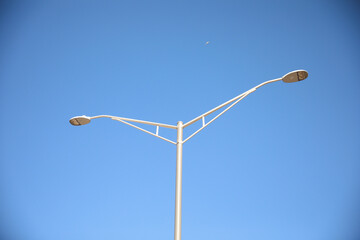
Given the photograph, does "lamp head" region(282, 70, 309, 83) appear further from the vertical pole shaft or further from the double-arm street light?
the vertical pole shaft

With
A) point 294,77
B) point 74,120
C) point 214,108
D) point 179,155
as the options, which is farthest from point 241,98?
point 74,120

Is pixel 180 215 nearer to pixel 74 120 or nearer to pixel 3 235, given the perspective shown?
pixel 74 120

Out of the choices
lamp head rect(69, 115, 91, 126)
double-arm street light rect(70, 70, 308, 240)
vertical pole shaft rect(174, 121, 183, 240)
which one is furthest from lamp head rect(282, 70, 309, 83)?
lamp head rect(69, 115, 91, 126)

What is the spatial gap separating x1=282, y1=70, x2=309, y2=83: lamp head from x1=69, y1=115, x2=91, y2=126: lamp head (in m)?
4.80

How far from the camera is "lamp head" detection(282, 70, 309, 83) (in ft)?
24.0

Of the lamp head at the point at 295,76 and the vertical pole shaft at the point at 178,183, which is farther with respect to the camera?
the lamp head at the point at 295,76

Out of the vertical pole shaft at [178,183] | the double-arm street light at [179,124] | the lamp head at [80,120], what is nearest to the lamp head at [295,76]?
the double-arm street light at [179,124]

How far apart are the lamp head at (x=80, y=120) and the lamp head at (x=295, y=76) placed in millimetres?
4805

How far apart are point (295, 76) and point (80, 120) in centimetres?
524

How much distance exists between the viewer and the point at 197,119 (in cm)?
748

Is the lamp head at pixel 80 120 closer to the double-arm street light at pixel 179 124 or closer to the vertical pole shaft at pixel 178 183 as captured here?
the double-arm street light at pixel 179 124

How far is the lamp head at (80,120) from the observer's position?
833 cm

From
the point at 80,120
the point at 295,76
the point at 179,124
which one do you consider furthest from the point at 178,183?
the point at 295,76

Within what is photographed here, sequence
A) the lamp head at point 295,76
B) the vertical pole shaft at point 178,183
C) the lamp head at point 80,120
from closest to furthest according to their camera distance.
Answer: the vertical pole shaft at point 178,183, the lamp head at point 295,76, the lamp head at point 80,120
